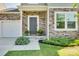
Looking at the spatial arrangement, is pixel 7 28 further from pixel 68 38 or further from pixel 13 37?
pixel 68 38

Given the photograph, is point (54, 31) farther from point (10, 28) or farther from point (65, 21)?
point (10, 28)

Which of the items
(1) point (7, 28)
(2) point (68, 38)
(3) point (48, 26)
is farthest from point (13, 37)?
(2) point (68, 38)

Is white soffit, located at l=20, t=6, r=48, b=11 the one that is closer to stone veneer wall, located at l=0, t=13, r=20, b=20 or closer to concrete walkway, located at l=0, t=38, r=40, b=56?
stone veneer wall, located at l=0, t=13, r=20, b=20

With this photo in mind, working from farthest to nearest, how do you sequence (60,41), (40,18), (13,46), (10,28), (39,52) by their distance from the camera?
(10,28) < (40,18) < (60,41) < (13,46) < (39,52)

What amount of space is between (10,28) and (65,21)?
4313 mm

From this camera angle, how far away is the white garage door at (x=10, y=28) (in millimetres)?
19445

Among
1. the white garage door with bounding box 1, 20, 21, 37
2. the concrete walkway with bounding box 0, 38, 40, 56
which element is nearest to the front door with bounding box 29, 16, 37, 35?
the white garage door with bounding box 1, 20, 21, 37

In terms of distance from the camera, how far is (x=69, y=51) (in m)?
14.2

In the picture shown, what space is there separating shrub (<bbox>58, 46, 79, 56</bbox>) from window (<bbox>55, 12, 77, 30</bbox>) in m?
2.64

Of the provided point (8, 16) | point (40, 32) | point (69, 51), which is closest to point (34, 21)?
point (40, 32)

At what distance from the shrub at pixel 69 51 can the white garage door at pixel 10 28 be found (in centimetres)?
517

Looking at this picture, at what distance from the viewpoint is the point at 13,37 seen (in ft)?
62.7

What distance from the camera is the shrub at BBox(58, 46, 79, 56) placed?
524 inches

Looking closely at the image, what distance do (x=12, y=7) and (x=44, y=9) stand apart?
11.7ft
